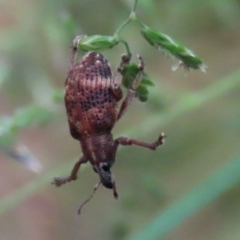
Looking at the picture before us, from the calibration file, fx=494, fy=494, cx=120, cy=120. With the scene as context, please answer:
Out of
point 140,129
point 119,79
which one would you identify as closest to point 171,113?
point 140,129

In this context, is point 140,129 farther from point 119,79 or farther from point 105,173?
point 119,79

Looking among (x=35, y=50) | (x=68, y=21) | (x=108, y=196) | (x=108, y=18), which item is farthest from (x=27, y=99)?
(x=68, y=21)

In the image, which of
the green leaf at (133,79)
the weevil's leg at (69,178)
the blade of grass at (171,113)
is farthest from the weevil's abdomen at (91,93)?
the blade of grass at (171,113)

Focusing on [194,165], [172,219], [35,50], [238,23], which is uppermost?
[35,50]

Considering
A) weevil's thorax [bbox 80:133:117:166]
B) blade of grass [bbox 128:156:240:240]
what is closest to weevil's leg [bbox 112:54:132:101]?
weevil's thorax [bbox 80:133:117:166]

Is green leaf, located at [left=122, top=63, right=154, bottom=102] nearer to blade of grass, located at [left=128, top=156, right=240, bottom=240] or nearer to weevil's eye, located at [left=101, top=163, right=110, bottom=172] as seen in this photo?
weevil's eye, located at [left=101, top=163, right=110, bottom=172]

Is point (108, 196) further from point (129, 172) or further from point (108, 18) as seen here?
point (108, 18)
